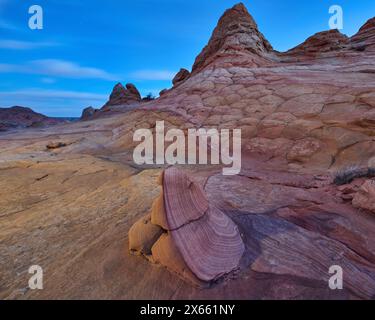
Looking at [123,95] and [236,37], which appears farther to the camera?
[123,95]

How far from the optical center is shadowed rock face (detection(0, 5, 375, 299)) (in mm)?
1764

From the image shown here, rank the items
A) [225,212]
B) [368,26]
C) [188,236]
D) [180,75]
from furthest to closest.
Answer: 1. [180,75]
2. [368,26]
3. [225,212]
4. [188,236]

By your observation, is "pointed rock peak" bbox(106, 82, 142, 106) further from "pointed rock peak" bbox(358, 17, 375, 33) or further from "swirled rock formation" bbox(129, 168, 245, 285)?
"swirled rock formation" bbox(129, 168, 245, 285)

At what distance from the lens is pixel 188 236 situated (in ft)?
6.14

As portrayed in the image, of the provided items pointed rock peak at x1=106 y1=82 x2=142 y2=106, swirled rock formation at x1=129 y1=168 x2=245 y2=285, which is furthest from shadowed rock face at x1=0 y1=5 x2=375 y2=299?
pointed rock peak at x1=106 y1=82 x2=142 y2=106

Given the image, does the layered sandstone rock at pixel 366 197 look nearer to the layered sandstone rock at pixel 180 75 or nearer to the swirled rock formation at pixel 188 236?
the swirled rock formation at pixel 188 236

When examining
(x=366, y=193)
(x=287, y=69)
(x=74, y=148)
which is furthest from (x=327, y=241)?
(x=287, y=69)

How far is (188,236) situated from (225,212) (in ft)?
2.64

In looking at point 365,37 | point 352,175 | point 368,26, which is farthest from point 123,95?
point 352,175

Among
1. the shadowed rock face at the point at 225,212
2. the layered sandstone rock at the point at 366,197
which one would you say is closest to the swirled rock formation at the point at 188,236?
the shadowed rock face at the point at 225,212

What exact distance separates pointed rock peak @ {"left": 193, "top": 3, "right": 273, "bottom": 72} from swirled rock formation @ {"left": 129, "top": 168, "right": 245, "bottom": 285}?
33.5ft

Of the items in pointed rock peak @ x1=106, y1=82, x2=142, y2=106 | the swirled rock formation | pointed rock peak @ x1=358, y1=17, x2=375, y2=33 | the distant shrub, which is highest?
pointed rock peak @ x1=358, y1=17, x2=375, y2=33

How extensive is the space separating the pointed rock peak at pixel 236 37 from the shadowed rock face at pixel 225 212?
17.8 feet

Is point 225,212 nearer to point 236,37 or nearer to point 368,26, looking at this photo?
point 236,37
